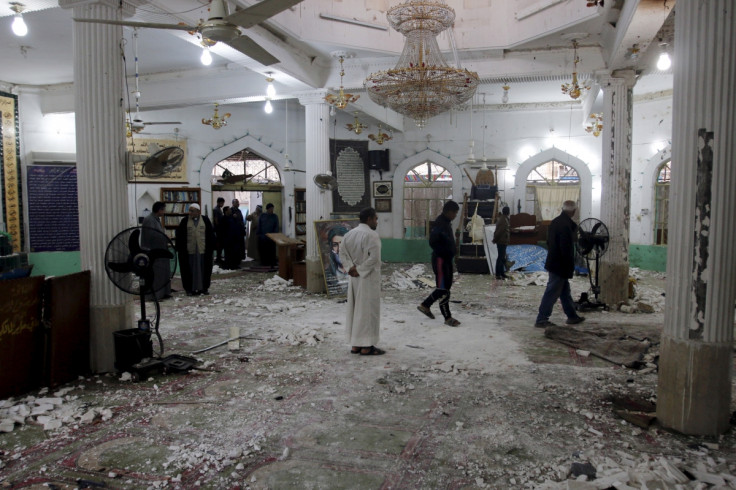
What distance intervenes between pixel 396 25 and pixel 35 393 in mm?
5880

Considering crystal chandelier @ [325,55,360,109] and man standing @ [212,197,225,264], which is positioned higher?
crystal chandelier @ [325,55,360,109]

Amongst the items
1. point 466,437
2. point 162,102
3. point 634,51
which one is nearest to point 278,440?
point 466,437

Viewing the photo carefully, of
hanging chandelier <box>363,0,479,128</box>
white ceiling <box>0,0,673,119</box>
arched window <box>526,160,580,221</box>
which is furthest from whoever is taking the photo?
arched window <box>526,160,580,221</box>

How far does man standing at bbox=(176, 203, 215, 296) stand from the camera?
893 cm

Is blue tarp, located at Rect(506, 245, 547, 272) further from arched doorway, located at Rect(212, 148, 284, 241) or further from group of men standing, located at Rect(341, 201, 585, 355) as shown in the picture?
arched doorway, located at Rect(212, 148, 284, 241)

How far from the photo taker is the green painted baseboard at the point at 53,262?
1077 cm

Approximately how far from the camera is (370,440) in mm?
3334

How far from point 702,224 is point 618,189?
4912 millimetres

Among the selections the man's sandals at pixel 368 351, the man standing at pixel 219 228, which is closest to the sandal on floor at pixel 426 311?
the man's sandals at pixel 368 351

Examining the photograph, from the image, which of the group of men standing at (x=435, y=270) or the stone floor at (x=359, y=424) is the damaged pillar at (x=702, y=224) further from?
the group of men standing at (x=435, y=270)

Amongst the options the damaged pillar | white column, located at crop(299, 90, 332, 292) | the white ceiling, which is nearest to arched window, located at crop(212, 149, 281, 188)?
the white ceiling

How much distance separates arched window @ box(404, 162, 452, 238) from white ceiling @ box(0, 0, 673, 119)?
567 cm

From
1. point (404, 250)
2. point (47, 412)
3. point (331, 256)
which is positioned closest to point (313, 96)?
point (331, 256)

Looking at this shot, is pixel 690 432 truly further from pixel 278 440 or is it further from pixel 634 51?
pixel 634 51
